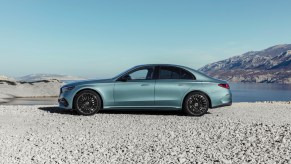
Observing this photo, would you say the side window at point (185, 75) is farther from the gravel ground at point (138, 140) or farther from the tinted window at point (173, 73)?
the gravel ground at point (138, 140)

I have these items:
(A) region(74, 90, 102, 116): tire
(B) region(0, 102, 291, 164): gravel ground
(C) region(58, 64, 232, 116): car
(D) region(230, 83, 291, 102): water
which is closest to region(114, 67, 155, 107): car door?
(C) region(58, 64, 232, 116): car

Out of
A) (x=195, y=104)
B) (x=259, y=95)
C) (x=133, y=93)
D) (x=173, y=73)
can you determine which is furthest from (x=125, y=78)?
(x=259, y=95)

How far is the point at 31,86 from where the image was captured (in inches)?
2232

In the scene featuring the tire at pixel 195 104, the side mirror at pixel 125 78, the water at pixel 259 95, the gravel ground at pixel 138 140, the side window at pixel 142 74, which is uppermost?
the side window at pixel 142 74

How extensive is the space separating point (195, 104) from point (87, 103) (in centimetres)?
314

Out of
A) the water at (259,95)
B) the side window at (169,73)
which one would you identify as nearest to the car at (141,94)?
the side window at (169,73)

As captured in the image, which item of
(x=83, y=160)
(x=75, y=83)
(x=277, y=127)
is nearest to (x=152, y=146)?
(x=83, y=160)

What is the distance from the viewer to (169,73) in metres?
9.30

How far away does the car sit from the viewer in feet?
29.5

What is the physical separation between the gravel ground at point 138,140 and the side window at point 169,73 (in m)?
1.23

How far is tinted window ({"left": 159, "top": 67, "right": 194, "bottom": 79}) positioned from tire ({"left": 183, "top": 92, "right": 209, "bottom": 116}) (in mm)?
602

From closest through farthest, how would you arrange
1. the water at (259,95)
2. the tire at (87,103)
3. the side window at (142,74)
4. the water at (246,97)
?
the tire at (87,103)
the side window at (142,74)
the water at (246,97)
the water at (259,95)

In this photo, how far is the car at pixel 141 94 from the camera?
→ 29.5ft

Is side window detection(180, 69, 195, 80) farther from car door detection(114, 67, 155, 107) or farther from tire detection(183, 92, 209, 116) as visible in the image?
car door detection(114, 67, 155, 107)
